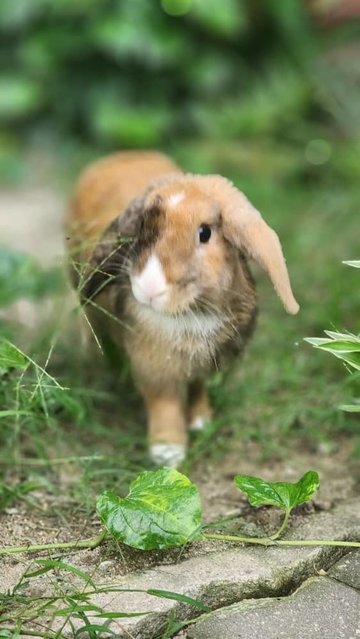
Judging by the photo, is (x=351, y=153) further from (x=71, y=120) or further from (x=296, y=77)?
(x=71, y=120)

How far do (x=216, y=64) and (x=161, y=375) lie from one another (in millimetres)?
3788

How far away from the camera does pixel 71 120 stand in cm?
648

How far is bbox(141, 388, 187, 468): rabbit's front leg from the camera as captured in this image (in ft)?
10.1

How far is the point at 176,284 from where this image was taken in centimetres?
264

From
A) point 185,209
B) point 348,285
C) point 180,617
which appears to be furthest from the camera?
point 348,285

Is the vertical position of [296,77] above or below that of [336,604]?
above

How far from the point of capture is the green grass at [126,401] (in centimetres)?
287

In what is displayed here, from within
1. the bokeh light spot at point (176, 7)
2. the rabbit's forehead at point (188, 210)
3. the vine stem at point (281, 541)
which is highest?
the bokeh light spot at point (176, 7)

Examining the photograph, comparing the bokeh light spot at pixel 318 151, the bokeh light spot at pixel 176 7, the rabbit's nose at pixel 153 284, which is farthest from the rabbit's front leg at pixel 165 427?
the bokeh light spot at pixel 176 7

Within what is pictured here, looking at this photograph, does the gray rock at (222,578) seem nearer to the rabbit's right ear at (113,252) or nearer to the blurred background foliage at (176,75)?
the rabbit's right ear at (113,252)

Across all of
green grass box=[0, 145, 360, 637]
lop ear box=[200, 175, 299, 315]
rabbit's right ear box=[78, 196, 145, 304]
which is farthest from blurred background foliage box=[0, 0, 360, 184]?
lop ear box=[200, 175, 299, 315]

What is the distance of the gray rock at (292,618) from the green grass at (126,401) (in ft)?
1.02

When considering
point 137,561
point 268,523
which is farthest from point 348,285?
point 137,561

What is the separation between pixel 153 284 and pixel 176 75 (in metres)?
4.05
